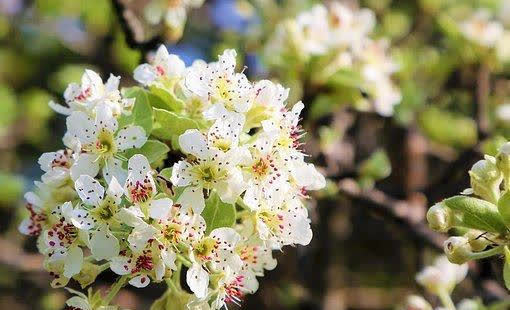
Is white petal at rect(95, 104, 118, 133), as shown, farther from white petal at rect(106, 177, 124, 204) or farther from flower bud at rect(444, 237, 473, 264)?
flower bud at rect(444, 237, 473, 264)

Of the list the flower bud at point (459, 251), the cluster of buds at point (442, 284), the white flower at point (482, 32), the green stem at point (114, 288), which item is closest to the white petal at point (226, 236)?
the green stem at point (114, 288)

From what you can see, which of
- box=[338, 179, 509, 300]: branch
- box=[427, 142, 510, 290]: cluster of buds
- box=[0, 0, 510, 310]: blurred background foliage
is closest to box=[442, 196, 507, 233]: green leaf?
box=[427, 142, 510, 290]: cluster of buds

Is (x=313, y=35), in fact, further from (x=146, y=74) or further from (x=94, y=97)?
(x=94, y=97)

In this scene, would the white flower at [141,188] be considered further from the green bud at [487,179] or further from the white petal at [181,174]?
the green bud at [487,179]

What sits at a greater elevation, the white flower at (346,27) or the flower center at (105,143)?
the white flower at (346,27)

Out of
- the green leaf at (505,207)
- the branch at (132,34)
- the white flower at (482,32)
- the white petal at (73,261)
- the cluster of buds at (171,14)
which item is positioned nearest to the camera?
the green leaf at (505,207)

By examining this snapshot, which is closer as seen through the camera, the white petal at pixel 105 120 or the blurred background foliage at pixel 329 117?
the white petal at pixel 105 120
